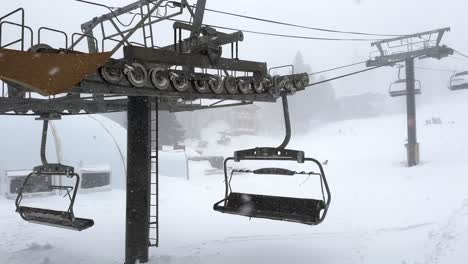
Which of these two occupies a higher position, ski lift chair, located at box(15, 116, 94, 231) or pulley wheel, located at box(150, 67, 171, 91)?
pulley wheel, located at box(150, 67, 171, 91)

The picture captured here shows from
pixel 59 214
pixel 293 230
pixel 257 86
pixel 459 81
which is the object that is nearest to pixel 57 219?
pixel 59 214

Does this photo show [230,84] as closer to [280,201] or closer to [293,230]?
[280,201]

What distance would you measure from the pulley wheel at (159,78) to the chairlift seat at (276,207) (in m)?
2.76

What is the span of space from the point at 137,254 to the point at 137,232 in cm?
45

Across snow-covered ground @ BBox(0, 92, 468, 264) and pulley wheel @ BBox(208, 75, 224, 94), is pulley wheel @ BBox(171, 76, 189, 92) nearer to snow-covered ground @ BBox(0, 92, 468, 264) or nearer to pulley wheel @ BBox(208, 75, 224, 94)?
pulley wheel @ BBox(208, 75, 224, 94)

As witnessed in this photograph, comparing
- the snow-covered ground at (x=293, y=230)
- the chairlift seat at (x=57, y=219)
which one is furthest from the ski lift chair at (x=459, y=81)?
the chairlift seat at (x=57, y=219)

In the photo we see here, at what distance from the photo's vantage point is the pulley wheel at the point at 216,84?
6.41 meters

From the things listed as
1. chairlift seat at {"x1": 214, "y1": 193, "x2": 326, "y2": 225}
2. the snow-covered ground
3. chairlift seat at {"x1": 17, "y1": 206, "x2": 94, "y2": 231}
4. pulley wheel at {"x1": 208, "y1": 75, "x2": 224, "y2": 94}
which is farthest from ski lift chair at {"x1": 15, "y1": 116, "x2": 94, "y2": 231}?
pulley wheel at {"x1": 208, "y1": 75, "x2": 224, "y2": 94}

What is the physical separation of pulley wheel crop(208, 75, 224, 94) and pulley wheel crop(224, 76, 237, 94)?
0.32 feet

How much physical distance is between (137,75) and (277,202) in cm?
366

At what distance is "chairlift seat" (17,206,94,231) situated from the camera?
25.6 feet

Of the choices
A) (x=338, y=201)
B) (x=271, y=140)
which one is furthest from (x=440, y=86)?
(x=338, y=201)

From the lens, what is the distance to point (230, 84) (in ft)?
21.9

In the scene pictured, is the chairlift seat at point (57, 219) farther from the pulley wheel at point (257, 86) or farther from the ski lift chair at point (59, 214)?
the pulley wheel at point (257, 86)
